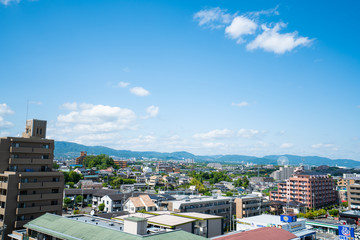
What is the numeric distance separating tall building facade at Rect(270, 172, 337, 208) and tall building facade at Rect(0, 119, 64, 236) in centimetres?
6765

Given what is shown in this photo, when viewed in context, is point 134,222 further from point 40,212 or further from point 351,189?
point 351,189

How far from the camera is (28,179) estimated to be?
33344 millimetres

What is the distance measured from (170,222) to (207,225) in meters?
5.74

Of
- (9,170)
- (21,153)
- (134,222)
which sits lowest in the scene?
(134,222)

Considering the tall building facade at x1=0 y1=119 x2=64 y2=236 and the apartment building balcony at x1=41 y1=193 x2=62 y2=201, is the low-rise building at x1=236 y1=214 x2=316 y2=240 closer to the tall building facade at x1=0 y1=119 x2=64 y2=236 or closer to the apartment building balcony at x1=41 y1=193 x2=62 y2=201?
the apartment building balcony at x1=41 y1=193 x2=62 y2=201

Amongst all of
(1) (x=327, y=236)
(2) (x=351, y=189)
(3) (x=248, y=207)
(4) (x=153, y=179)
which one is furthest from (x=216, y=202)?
(4) (x=153, y=179)

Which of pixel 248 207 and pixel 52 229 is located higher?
pixel 52 229

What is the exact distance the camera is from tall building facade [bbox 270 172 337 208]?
Result: 79.5m

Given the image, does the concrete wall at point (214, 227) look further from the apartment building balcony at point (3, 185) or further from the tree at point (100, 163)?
the tree at point (100, 163)

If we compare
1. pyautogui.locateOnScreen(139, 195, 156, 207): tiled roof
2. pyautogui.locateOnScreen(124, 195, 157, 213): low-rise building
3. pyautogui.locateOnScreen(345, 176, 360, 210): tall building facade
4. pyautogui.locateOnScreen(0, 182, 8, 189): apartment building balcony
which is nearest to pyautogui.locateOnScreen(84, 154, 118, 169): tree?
pyautogui.locateOnScreen(139, 195, 156, 207): tiled roof

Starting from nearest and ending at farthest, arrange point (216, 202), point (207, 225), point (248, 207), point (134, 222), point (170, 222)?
point (134, 222), point (170, 222), point (207, 225), point (216, 202), point (248, 207)

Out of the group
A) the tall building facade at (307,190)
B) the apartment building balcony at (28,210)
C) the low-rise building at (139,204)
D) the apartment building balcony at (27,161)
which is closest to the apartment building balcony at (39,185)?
the apartment building balcony at (28,210)

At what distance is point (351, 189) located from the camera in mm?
79188

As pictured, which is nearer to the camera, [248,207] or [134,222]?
[134,222]
